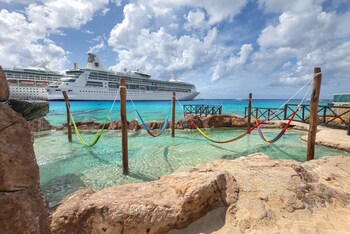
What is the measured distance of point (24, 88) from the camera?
3762 cm

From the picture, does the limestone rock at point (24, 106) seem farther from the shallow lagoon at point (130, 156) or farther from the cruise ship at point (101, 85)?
the cruise ship at point (101, 85)

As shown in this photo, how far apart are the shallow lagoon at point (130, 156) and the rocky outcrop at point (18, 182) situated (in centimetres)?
173

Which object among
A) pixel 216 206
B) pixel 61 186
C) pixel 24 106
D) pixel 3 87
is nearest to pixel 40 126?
pixel 61 186

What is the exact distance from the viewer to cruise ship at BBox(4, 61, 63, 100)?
37.3 meters

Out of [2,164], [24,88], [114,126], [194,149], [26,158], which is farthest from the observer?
[24,88]

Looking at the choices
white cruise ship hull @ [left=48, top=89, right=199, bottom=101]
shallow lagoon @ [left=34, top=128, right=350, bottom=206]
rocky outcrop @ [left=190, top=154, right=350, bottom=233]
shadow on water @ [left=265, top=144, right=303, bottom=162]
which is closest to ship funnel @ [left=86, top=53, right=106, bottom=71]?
white cruise ship hull @ [left=48, top=89, right=199, bottom=101]

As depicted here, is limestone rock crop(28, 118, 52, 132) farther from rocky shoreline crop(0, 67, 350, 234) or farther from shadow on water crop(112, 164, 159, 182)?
rocky shoreline crop(0, 67, 350, 234)

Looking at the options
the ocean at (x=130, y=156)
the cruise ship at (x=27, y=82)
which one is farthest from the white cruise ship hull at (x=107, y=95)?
the ocean at (x=130, y=156)

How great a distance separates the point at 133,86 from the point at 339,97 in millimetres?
36307

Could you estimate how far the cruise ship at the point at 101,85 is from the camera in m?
36.8

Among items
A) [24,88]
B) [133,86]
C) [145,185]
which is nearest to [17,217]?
[145,185]

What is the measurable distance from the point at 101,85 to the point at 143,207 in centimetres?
4168

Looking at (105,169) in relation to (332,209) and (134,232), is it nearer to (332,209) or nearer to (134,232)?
(134,232)

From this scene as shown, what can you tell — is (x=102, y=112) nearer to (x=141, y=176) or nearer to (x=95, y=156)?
(x=95, y=156)
